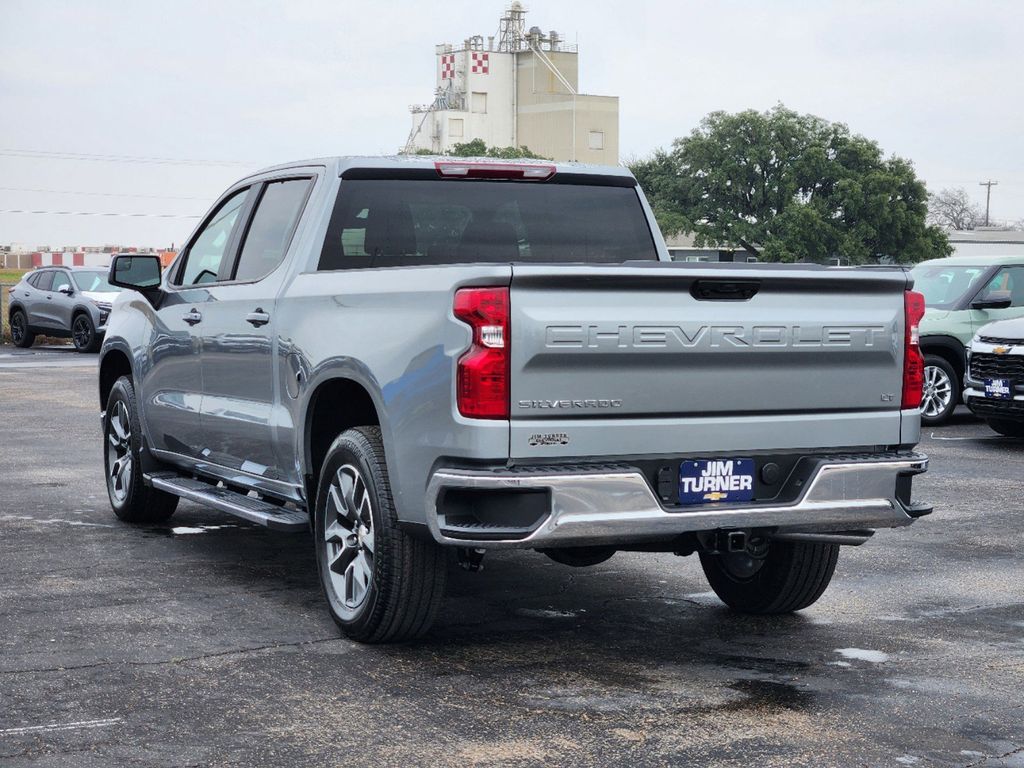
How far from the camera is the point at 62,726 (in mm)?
4992

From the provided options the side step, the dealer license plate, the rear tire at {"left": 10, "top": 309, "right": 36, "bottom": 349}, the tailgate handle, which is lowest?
the rear tire at {"left": 10, "top": 309, "right": 36, "bottom": 349}

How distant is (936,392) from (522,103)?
434 feet

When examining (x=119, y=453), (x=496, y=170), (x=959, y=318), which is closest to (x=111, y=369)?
(x=119, y=453)

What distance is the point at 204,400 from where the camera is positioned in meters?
7.86

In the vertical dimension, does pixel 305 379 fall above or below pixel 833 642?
above

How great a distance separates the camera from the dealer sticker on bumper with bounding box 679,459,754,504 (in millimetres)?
5645

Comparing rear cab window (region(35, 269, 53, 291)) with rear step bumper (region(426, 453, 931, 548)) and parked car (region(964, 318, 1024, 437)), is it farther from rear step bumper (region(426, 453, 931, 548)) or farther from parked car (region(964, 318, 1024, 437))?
rear step bumper (region(426, 453, 931, 548))

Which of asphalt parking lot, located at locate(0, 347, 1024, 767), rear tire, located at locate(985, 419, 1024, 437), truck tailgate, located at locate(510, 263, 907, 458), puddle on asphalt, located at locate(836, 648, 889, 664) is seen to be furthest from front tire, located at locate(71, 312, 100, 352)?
truck tailgate, located at locate(510, 263, 907, 458)

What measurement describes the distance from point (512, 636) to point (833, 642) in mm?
1311

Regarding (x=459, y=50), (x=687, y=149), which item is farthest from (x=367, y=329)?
(x=459, y=50)

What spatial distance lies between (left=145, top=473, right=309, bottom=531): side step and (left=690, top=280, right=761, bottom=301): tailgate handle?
2123 mm

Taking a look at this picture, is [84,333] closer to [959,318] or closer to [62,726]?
[959,318]

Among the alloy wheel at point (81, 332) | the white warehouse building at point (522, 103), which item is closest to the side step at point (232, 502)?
the alloy wheel at point (81, 332)

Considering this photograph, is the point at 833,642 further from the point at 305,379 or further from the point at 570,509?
the point at 305,379
